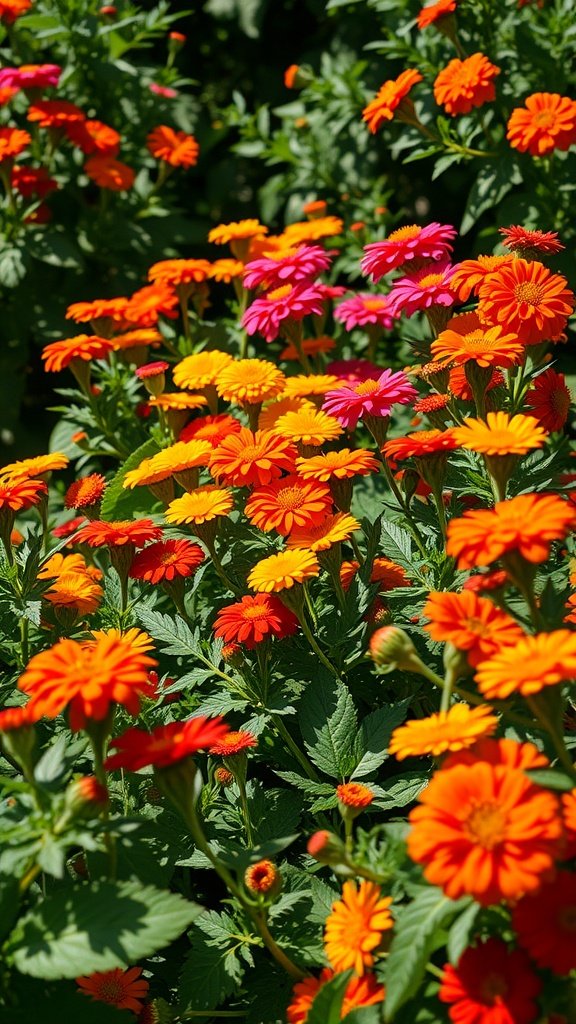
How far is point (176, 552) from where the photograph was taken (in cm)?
154

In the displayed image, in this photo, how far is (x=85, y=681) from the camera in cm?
104

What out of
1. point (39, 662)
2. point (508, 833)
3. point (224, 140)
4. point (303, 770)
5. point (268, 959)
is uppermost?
point (224, 140)

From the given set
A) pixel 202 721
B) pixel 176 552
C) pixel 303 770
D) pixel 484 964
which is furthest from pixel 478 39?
pixel 484 964

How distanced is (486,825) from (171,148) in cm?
237

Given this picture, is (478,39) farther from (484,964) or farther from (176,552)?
(484,964)

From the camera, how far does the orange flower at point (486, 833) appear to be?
0.86 m

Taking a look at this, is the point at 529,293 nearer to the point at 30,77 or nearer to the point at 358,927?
the point at 358,927

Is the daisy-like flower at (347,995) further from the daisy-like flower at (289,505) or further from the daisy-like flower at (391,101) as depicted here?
the daisy-like flower at (391,101)

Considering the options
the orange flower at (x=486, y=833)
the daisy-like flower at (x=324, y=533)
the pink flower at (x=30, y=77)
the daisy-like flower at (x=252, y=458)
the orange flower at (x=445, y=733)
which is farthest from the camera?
the pink flower at (x=30, y=77)

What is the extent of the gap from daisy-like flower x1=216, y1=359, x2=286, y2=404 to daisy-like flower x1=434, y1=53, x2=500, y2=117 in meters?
0.71

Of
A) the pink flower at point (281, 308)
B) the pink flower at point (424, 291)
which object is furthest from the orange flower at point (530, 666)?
→ the pink flower at point (281, 308)

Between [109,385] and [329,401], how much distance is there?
839mm

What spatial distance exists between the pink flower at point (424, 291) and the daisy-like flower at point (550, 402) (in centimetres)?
19

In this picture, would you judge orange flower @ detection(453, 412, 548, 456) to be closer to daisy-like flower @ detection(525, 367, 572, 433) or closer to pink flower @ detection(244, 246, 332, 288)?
daisy-like flower @ detection(525, 367, 572, 433)
